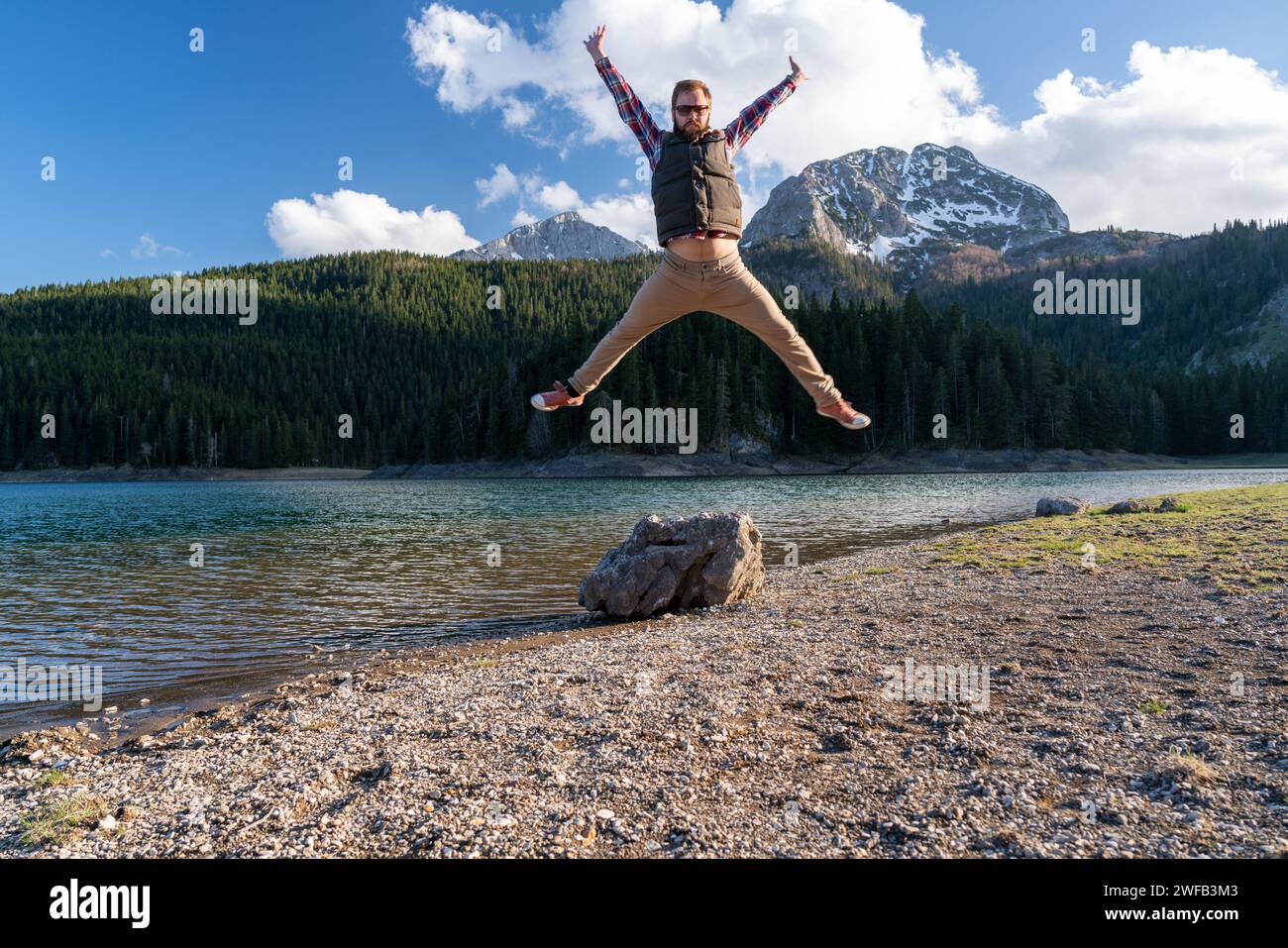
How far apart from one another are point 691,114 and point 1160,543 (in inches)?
784

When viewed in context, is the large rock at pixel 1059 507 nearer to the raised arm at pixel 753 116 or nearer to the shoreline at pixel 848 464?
the raised arm at pixel 753 116

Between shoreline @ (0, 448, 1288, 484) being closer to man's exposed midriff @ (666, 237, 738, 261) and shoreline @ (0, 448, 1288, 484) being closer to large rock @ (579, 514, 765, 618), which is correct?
large rock @ (579, 514, 765, 618)

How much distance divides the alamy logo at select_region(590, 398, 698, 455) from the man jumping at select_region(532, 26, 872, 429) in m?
92.5

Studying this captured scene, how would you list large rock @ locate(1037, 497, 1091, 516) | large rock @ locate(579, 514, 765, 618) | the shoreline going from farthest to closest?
the shoreline, large rock @ locate(1037, 497, 1091, 516), large rock @ locate(579, 514, 765, 618)

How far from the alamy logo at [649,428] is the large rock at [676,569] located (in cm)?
8242

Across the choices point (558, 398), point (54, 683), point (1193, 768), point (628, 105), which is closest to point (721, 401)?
point (54, 683)

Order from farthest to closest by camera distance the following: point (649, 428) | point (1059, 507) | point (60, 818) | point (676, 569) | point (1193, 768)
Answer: point (649, 428)
point (1059, 507)
point (676, 569)
point (60, 818)
point (1193, 768)

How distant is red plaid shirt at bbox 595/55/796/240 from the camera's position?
6414 mm

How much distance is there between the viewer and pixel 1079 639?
10.4 m

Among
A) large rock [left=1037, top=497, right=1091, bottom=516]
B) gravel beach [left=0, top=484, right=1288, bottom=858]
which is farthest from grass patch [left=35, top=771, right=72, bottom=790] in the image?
large rock [left=1037, top=497, right=1091, bottom=516]

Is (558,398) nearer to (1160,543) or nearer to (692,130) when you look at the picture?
(692,130)

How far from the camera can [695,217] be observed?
5969mm
